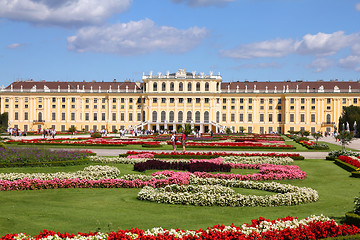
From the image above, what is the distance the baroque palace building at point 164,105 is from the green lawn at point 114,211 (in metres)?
72.8

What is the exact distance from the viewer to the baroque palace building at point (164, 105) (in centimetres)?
8662

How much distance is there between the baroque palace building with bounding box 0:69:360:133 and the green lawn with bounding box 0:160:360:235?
2868 inches

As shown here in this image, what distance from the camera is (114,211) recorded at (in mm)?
10484

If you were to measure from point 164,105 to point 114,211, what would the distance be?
76.7 m

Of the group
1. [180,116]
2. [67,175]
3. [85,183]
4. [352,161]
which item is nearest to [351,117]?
[180,116]

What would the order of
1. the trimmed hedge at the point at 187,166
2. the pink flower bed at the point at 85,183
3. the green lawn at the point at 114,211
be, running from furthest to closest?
the trimmed hedge at the point at 187,166
the pink flower bed at the point at 85,183
the green lawn at the point at 114,211

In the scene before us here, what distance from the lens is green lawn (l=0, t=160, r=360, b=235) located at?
360 inches

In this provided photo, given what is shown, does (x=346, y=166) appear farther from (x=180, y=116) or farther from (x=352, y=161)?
(x=180, y=116)

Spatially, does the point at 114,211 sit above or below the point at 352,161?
below

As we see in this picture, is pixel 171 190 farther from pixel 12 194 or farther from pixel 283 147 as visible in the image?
pixel 283 147

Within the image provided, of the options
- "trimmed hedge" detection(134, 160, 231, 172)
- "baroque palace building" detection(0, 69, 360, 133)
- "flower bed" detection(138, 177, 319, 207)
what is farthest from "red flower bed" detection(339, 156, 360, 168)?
"baroque palace building" detection(0, 69, 360, 133)

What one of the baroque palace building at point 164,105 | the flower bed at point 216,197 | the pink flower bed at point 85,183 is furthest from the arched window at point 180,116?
the flower bed at point 216,197

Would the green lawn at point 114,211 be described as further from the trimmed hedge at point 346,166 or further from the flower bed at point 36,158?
the flower bed at point 36,158

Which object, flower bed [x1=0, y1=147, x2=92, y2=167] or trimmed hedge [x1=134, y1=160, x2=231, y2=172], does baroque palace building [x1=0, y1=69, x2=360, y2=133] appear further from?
trimmed hedge [x1=134, y1=160, x2=231, y2=172]
